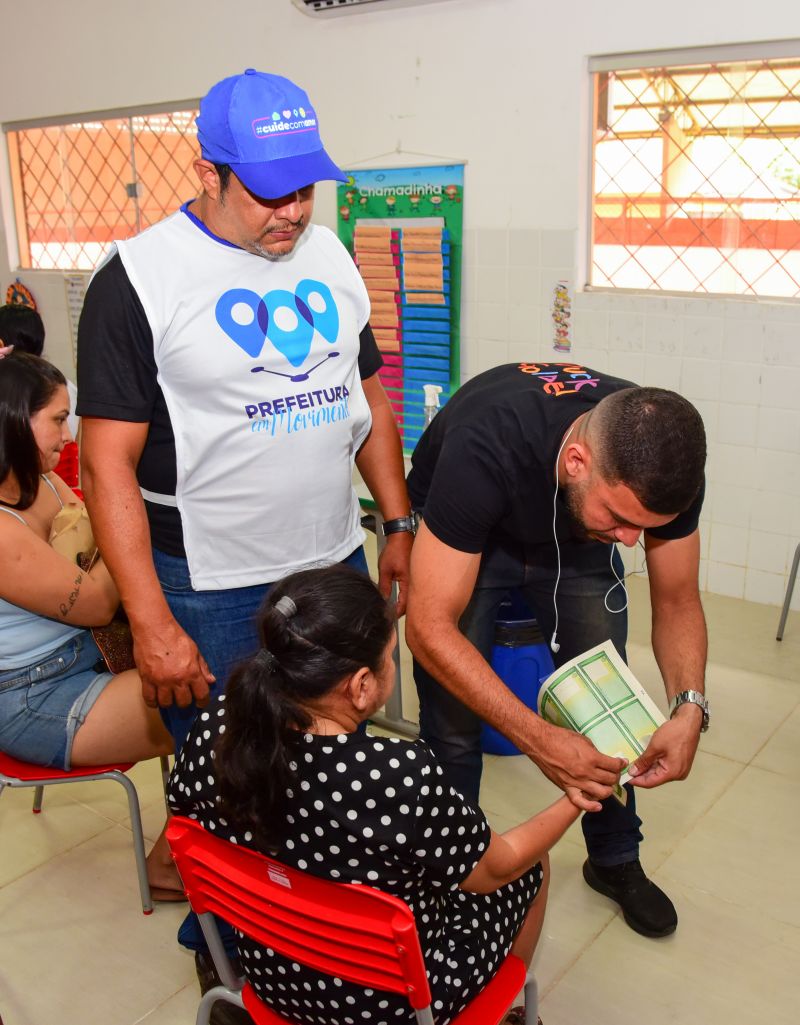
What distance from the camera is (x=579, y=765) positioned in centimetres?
158

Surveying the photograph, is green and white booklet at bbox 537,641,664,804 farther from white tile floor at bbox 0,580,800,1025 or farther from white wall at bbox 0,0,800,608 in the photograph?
white wall at bbox 0,0,800,608

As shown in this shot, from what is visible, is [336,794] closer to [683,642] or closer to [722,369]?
[683,642]

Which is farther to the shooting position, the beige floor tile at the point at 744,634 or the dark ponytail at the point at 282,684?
the beige floor tile at the point at 744,634

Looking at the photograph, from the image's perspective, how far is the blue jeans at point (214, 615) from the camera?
1740mm

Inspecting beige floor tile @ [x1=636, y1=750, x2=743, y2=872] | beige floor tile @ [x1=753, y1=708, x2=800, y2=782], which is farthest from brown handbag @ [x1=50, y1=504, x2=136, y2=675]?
beige floor tile @ [x1=753, y1=708, x2=800, y2=782]

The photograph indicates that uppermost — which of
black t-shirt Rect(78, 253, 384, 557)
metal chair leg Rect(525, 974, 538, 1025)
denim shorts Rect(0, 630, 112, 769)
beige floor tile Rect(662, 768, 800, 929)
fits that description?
black t-shirt Rect(78, 253, 384, 557)

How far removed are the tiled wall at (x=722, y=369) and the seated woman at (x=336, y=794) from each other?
257cm

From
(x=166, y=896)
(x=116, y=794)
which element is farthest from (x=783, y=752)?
(x=116, y=794)

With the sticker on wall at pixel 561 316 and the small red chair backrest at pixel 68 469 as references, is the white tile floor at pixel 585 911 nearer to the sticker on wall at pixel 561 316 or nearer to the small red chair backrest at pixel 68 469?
the small red chair backrest at pixel 68 469

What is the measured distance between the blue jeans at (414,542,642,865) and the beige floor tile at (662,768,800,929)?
0.64 m

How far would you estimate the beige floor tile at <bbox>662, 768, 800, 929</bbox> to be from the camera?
7.06 ft

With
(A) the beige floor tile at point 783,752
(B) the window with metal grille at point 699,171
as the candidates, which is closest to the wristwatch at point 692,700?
(A) the beige floor tile at point 783,752

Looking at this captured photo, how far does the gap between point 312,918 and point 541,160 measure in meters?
3.38

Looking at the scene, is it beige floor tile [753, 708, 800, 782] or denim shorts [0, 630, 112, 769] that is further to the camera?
beige floor tile [753, 708, 800, 782]
